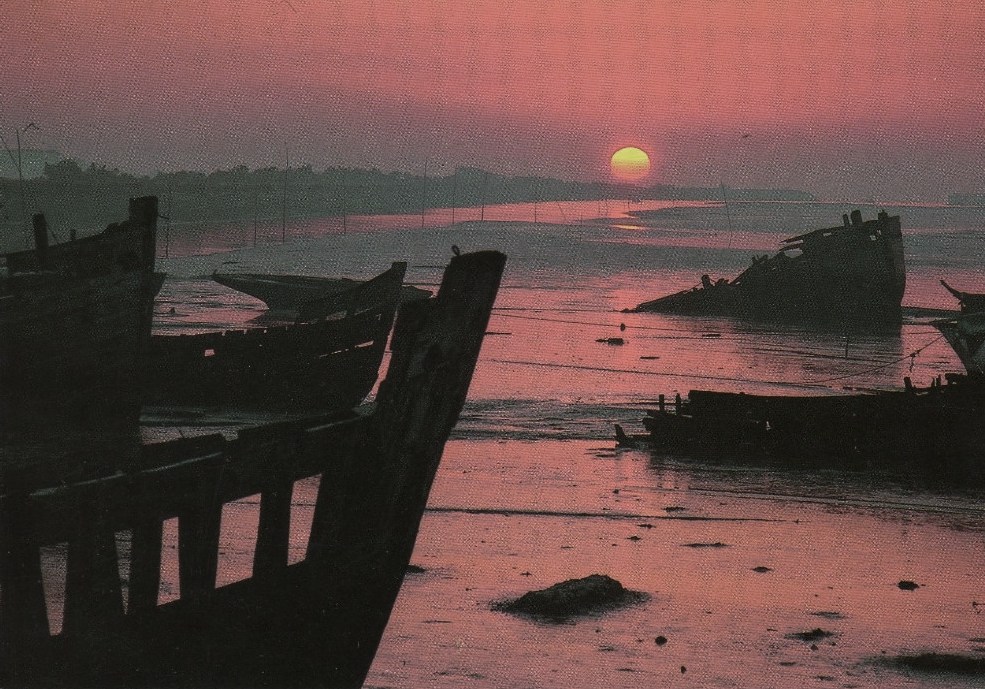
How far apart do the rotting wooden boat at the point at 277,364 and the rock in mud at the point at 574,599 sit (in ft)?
38.4

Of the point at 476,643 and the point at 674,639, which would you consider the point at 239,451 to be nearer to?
the point at 476,643

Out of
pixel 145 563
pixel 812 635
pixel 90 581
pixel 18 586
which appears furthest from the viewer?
pixel 812 635

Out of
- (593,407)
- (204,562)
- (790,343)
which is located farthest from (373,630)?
(790,343)

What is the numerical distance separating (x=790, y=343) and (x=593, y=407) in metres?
18.7

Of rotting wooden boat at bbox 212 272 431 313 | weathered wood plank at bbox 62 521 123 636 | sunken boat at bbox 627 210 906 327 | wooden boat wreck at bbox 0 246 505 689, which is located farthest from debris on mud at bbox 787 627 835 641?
sunken boat at bbox 627 210 906 327

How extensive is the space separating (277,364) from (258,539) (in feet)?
60.9

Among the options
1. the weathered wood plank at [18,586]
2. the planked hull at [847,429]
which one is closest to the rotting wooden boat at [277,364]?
the planked hull at [847,429]

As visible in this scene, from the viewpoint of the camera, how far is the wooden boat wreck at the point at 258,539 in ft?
19.3

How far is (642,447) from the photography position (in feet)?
72.7

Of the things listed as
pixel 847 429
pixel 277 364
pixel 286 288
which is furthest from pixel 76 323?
pixel 286 288

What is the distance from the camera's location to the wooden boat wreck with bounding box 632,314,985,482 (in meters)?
20.3

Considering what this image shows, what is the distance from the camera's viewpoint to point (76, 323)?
19281 mm

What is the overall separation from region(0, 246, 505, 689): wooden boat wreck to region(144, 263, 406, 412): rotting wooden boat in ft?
54.1

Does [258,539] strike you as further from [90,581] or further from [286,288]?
[286,288]
